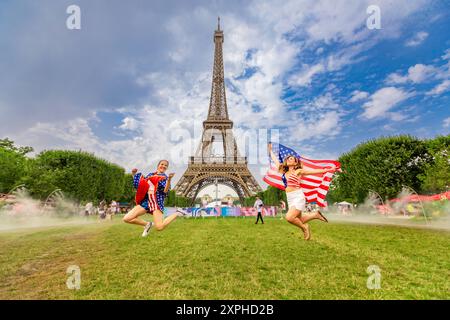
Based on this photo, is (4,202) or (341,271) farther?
(4,202)

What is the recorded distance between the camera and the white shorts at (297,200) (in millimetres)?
4125

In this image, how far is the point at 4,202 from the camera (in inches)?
977

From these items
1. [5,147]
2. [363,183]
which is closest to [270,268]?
[363,183]

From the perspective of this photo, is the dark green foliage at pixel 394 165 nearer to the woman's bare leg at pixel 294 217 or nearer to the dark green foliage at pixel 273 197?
the dark green foliage at pixel 273 197

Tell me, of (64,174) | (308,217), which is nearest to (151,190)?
(308,217)

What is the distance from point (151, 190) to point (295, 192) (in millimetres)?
2349

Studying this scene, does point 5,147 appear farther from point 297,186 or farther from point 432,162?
point 432,162

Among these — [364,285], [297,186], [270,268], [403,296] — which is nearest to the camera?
[297,186]

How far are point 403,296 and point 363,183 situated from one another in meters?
35.6

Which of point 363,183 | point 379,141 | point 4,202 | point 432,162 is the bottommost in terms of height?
point 4,202

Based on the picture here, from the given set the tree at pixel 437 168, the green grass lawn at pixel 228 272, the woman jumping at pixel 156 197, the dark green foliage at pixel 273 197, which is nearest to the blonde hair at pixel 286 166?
the woman jumping at pixel 156 197

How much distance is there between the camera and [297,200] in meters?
4.17

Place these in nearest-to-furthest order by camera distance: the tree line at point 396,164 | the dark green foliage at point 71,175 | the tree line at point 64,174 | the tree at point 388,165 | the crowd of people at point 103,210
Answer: the crowd of people at point 103,210, the dark green foliage at point 71,175, the tree line at point 64,174, the tree line at point 396,164, the tree at point 388,165
